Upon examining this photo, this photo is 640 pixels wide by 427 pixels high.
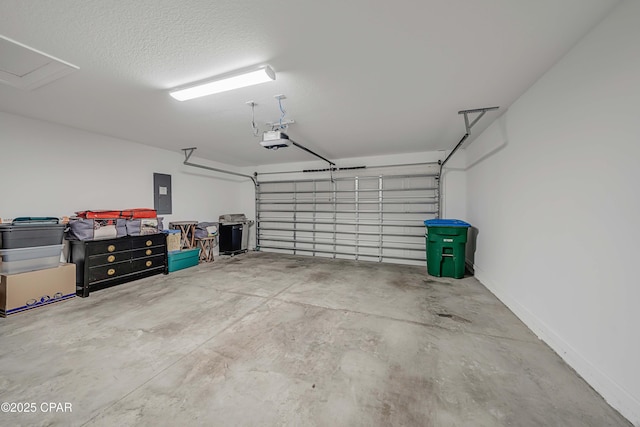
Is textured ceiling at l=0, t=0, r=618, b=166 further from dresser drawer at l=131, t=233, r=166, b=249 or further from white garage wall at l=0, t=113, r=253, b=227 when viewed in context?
dresser drawer at l=131, t=233, r=166, b=249

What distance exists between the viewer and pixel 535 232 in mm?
2451

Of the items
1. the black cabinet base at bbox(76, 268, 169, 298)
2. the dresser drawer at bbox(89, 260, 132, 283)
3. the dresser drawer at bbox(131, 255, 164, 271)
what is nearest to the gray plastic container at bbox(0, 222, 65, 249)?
the dresser drawer at bbox(89, 260, 132, 283)

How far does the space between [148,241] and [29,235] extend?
4.86 feet

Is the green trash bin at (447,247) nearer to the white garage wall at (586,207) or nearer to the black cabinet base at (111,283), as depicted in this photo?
the white garage wall at (586,207)

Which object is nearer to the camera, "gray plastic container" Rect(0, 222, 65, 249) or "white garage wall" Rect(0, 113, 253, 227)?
"gray plastic container" Rect(0, 222, 65, 249)

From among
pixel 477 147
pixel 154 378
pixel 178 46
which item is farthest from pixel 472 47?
pixel 154 378

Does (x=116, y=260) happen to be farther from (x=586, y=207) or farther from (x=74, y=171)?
(x=586, y=207)

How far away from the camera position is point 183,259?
5.00m

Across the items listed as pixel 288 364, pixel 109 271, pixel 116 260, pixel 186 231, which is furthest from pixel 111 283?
pixel 288 364

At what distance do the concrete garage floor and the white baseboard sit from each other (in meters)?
0.06

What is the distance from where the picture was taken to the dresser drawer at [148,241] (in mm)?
4129

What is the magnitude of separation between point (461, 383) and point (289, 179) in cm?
594

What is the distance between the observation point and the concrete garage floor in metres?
1.45

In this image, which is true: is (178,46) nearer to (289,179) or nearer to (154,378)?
(154,378)
